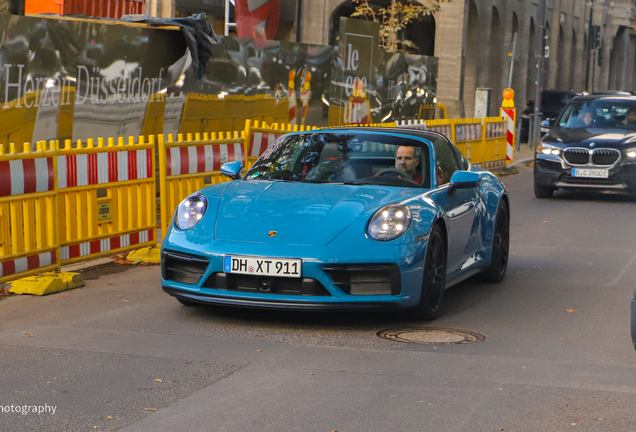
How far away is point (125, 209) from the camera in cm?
979

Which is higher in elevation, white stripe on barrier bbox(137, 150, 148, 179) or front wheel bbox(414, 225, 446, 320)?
white stripe on barrier bbox(137, 150, 148, 179)

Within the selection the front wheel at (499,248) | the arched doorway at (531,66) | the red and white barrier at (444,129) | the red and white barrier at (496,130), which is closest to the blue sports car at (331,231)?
the front wheel at (499,248)

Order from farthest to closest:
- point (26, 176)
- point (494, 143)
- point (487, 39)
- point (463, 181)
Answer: point (487, 39) → point (494, 143) → point (26, 176) → point (463, 181)

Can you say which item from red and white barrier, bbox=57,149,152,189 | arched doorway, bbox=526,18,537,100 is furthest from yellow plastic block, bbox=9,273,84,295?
arched doorway, bbox=526,18,537,100

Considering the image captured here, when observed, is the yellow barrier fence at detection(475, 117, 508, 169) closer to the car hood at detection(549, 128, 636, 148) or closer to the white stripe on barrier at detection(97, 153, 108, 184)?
the car hood at detection(549, 128, 636, 148)

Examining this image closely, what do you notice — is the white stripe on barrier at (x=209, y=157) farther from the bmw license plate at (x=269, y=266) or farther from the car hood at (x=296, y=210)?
the bmw license plate at (x=269, y=266)

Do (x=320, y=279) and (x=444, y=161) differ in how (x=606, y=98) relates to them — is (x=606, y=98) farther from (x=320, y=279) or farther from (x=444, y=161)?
(x=320, y=279)

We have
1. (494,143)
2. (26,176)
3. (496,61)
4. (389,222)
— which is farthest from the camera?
(496,61)

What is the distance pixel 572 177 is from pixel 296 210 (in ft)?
35.0

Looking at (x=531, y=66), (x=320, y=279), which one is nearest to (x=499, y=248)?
(x=320, y=279)

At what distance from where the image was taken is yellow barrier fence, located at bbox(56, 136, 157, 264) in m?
8.97

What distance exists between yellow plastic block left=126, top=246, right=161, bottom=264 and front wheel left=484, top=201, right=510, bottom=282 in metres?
3.08

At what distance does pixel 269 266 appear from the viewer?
677 centimetres

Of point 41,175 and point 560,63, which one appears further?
point 560,63
